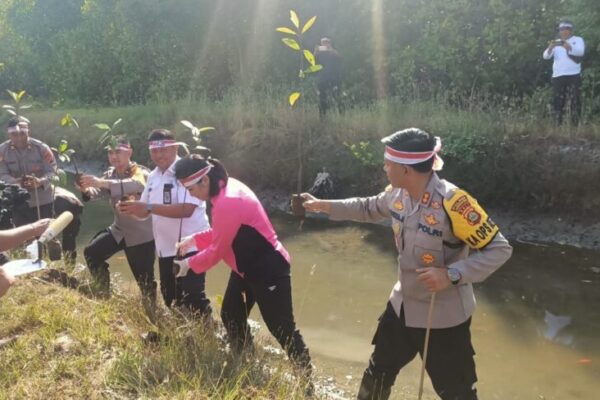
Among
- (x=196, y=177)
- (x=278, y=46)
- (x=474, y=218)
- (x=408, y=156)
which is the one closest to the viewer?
(x=474, y=218)

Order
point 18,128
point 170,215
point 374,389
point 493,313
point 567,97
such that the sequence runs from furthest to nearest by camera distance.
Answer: point 567,97 → point 18,128 → point 493,313 → point 170,215 → point 374,389

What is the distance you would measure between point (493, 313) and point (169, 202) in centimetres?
353

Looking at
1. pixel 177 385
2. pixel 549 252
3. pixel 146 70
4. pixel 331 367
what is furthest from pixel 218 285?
pixel 146 70

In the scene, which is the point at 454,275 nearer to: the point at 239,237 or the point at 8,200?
the point at 239,237

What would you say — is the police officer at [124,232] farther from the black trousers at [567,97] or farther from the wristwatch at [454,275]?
the black trousers at [567,97]

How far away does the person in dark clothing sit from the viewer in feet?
35.5

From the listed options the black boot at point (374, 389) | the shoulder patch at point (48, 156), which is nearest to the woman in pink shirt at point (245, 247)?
the black boot at point (374, 389)

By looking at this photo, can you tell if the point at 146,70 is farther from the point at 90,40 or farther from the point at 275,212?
the point at 275,212

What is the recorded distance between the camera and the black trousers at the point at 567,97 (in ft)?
28.1

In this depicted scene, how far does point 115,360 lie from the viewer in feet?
11.0

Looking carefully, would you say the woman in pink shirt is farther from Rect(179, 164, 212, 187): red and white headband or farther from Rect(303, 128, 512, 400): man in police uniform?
Rect(303, 128, 512, 400): man in police uniform

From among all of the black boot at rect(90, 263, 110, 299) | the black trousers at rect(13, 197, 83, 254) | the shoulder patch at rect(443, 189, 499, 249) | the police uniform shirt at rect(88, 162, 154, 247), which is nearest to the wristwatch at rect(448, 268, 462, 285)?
the shoulder patch at rect(443, 189, 499, 249)

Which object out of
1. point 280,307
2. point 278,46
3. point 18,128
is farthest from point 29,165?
point 278,46

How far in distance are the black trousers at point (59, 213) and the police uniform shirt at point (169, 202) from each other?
2.24m
